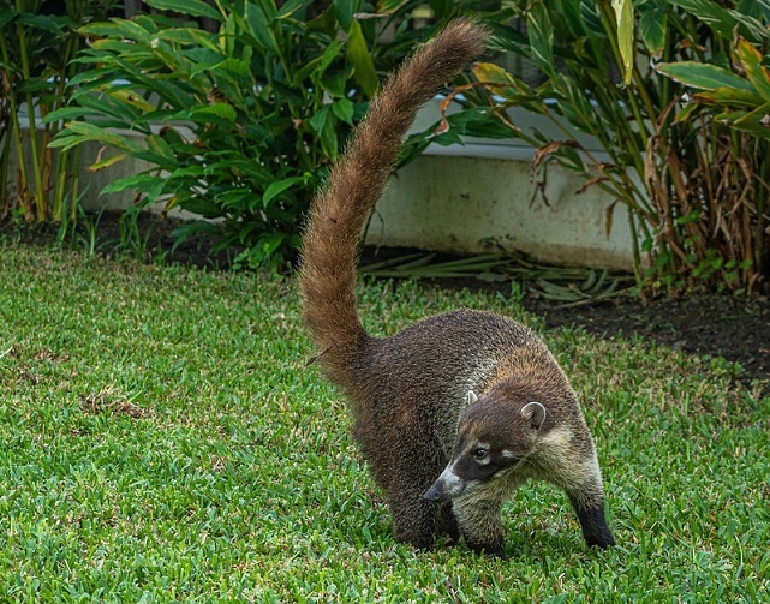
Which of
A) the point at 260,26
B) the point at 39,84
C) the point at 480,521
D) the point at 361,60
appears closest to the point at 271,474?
the point at 480,521

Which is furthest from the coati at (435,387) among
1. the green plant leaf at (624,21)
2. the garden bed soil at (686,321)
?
the garden bed soil at (686,321)

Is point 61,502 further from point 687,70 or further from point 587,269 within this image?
point 587,269

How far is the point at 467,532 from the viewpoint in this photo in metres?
3.28

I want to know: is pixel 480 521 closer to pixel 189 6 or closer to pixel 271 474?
pixel 271 474

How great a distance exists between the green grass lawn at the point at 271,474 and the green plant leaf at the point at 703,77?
4.20 ft

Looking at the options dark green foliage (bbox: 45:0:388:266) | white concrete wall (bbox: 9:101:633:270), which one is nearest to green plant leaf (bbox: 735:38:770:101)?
dark green foliage (bbox: 45:0:388:266)

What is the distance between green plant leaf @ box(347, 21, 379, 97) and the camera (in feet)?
20.7

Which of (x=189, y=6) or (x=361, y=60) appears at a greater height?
(x=189, y=6)

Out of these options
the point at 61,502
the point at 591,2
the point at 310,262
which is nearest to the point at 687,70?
the point at 591,2

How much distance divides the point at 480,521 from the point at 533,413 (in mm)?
371

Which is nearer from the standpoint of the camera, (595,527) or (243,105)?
(595,527)

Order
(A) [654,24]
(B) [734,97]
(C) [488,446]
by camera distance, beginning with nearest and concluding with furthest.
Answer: (C) [488,446] → (B) [734,97] → (A) [654,24]

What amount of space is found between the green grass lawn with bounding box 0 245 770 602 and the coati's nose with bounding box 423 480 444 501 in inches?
9.7

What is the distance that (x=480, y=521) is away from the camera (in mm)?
3246
